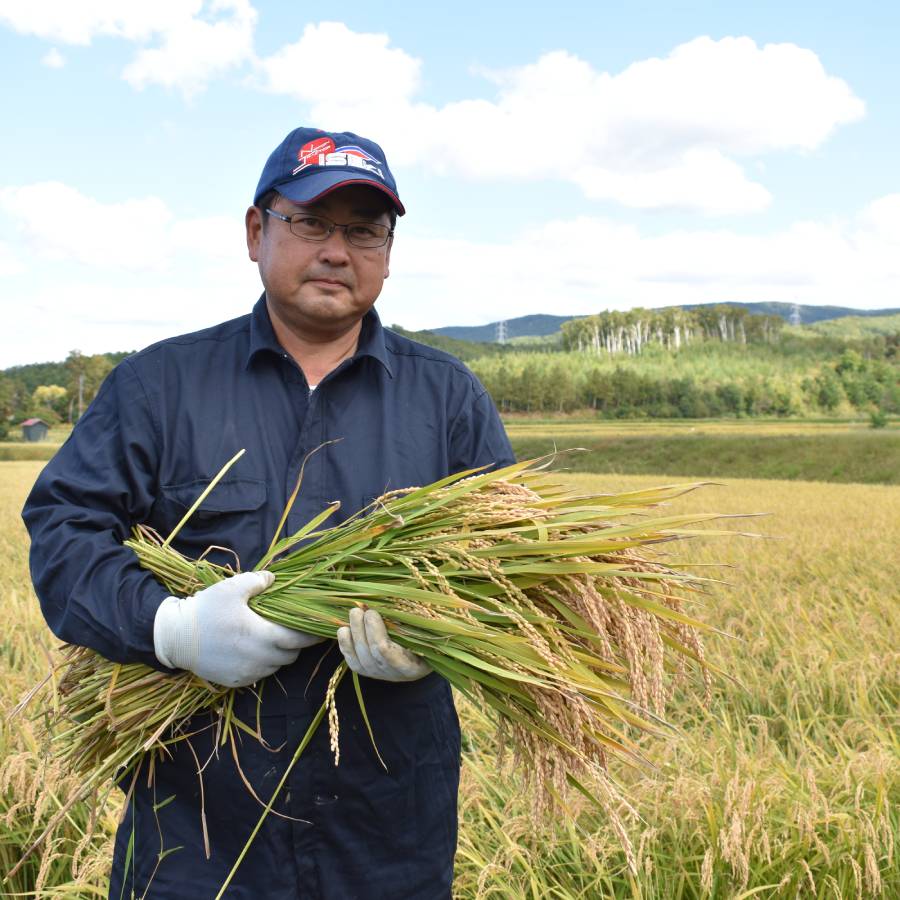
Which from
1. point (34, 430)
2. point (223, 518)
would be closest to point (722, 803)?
point (223, 518)

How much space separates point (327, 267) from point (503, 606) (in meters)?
0.91

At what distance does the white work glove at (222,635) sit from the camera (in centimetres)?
171

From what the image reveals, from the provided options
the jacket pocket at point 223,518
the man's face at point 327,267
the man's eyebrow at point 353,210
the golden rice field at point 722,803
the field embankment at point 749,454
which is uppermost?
the man's eyebrow at point 353,210

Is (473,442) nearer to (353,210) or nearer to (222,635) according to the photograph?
(353,210)

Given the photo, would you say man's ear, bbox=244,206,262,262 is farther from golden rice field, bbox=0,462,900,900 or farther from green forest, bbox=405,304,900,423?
green forest, bbox=405,304,900,423

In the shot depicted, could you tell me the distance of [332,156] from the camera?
1996mm

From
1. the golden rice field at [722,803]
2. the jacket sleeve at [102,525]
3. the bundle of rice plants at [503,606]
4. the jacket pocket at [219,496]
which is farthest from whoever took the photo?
the golden rice field at [722,803]


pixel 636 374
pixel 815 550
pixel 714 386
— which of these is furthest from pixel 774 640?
pixel 636 374

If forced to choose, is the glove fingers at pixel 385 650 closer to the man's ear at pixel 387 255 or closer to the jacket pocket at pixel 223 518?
the jacket pocket at pixel 223 518

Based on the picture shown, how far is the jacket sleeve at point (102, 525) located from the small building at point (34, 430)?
68210 millimetres

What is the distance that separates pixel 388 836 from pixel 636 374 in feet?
196

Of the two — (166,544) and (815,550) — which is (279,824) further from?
(815,550)

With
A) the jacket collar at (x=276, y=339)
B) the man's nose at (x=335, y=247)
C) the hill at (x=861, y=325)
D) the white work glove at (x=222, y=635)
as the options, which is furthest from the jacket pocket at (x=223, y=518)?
the hill at (x=861, y=325)

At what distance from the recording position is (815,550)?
8.11 metres
